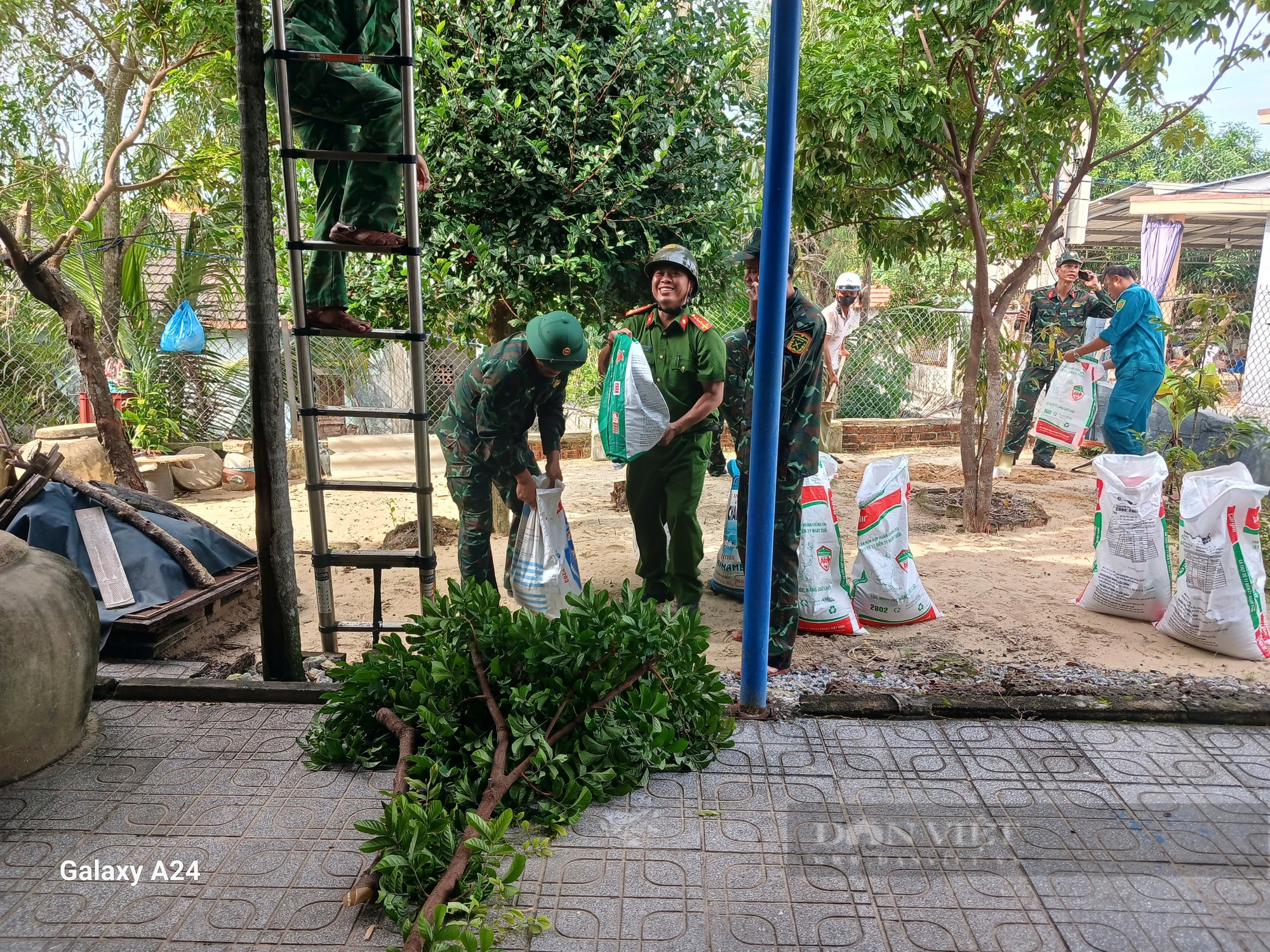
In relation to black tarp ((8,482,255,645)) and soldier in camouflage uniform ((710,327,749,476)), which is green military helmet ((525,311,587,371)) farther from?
black tarp ((8,482,255,645))

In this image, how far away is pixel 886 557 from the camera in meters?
4.70

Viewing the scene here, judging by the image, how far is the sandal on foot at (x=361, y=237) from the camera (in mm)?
3484

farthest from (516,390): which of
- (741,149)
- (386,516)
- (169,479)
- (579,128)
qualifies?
(169,479)

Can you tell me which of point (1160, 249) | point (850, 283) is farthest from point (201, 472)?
point (1160, 249)

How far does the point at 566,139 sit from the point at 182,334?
6.30 metres

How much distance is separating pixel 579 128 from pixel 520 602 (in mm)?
2546

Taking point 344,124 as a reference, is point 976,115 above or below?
above

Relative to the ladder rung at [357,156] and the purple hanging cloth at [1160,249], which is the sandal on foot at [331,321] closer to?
the ladder rung at [357,156]

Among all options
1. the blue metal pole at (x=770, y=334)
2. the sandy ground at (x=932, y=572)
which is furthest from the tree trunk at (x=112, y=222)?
the blue metal pole at (x=770, y=334)

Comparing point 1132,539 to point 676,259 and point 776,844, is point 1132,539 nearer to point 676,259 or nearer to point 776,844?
point 676,259

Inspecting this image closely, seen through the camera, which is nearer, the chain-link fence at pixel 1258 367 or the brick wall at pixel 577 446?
the brick wall at pixel 577 446

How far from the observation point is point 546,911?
2.24 meters

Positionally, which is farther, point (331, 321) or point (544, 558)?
point (544, 558)

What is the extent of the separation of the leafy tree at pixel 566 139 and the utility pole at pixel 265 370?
4.74 feet
